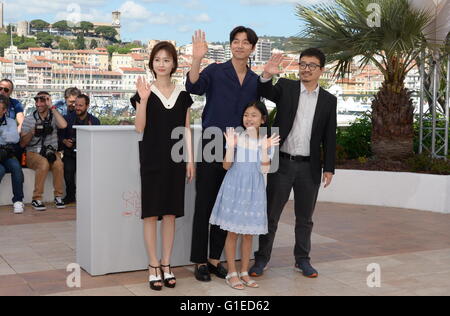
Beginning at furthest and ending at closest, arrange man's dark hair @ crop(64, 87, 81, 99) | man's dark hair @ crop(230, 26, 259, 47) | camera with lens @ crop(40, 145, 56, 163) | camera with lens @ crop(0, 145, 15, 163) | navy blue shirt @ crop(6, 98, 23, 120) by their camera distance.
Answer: man's dark hair @ crop(64, 87, 81, 99) < navy blue shirt @ crop(6, 98, 23, 120) < camera with lens @ crop(40, 145, 56, 163) < camera with lens @ crop(0, 145, 15, 163) < man's dark hair @ crop(230, 26, 259, 47)

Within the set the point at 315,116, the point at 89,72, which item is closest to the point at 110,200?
the point at 315,116

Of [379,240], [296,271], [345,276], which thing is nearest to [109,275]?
[296,271]

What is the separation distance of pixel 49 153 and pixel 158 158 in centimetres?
391

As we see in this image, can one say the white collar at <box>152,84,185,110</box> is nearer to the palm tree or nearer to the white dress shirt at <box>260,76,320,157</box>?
the white dress shirt at <box>260,76,320,157</box>

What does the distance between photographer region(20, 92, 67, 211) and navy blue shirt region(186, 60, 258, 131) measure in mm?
3786

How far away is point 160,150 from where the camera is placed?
4215 millimetres

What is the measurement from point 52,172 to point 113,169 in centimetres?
368

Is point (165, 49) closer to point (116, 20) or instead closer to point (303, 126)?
point (303, 126)

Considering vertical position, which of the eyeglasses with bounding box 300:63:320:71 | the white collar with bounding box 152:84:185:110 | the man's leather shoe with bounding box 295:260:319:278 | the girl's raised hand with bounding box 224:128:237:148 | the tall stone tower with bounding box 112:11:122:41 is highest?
the tall stone tower with bounding box 112:11:122:41

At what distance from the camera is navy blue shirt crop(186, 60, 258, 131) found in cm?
438

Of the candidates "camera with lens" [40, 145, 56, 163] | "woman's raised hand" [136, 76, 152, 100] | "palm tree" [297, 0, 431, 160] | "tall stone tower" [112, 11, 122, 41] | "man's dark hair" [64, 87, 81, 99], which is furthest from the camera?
"tall stone tower" [112, 11, 122, 41]

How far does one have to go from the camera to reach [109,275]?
4.55m

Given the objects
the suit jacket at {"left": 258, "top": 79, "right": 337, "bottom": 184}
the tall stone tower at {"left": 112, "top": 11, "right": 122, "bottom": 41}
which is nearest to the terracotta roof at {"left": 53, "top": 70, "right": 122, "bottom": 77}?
the tall stone tower at {"left": 112, "top": 11, "right": 122, "bottom": 41}

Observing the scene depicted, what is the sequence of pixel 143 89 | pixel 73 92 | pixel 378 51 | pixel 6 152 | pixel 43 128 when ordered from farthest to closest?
1. pixel 378 51
2. pixel 73 92
3. pixel 43 128
4. pixel 6 152
5. pixel 143 89
